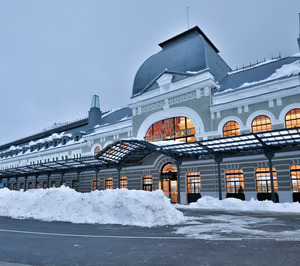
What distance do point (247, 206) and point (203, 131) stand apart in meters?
8.50

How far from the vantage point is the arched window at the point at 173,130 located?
24.0 meters

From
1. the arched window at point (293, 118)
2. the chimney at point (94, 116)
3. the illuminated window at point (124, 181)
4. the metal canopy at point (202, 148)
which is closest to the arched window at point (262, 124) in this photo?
the arched window at point (293, 118)

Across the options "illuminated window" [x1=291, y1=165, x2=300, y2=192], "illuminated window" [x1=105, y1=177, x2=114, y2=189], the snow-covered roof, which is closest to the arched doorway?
"illuminated window" [x1=105, y1=177, x2=114, y2=189]

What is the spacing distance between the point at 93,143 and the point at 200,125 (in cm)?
1696

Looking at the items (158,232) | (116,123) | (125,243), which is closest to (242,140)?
(158,232)

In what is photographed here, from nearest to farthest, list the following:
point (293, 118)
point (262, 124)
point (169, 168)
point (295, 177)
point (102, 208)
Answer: point (102, 208), point (295, 177), point (293, 118), point (262, 124), point (169, 168)

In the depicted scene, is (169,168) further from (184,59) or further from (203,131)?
(184,59)

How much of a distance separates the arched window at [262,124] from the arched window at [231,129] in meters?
1.34

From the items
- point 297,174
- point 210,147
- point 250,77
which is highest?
point 250,77

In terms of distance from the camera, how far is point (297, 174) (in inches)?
728

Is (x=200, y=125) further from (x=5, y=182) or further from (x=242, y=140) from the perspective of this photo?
(x=5, y=182)

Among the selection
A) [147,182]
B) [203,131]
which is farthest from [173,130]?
[147,182]

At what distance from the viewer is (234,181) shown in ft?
69.7

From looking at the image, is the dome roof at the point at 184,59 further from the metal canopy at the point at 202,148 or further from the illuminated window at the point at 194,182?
the illuminated window at the point at 194,182
